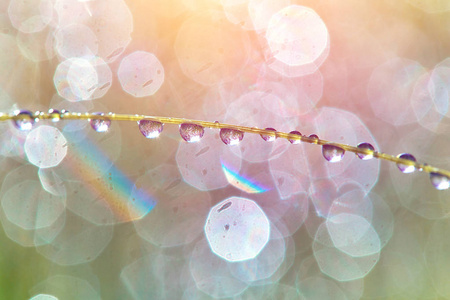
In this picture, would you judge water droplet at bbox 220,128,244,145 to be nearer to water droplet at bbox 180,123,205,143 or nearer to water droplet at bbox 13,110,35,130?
water droplet at bbox 180,123,205,143

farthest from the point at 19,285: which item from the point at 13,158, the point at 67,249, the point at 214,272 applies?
the point at 214,272

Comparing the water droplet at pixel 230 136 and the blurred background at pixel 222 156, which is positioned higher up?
the water droplet at pixel 230 136

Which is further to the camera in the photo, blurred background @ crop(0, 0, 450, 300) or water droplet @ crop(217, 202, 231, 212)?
water droplet @ crop(217, 202, 231, 212)

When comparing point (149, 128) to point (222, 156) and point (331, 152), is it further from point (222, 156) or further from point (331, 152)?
point (222, 156)

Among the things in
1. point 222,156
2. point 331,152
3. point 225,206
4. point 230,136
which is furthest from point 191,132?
point 222,156

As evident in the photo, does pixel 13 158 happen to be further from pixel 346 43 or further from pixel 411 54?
pixel 411 54

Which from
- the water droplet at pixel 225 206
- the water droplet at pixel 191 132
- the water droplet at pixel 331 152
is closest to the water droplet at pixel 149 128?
the water droplet at pixel 191 132

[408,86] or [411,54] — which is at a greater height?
[411,54]

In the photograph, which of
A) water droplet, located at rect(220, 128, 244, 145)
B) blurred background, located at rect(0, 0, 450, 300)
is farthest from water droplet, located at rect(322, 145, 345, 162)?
blurred background, located at rect(0, 0, 450, 300)

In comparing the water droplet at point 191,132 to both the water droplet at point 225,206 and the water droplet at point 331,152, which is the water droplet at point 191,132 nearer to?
the water droplet at point 331,152
